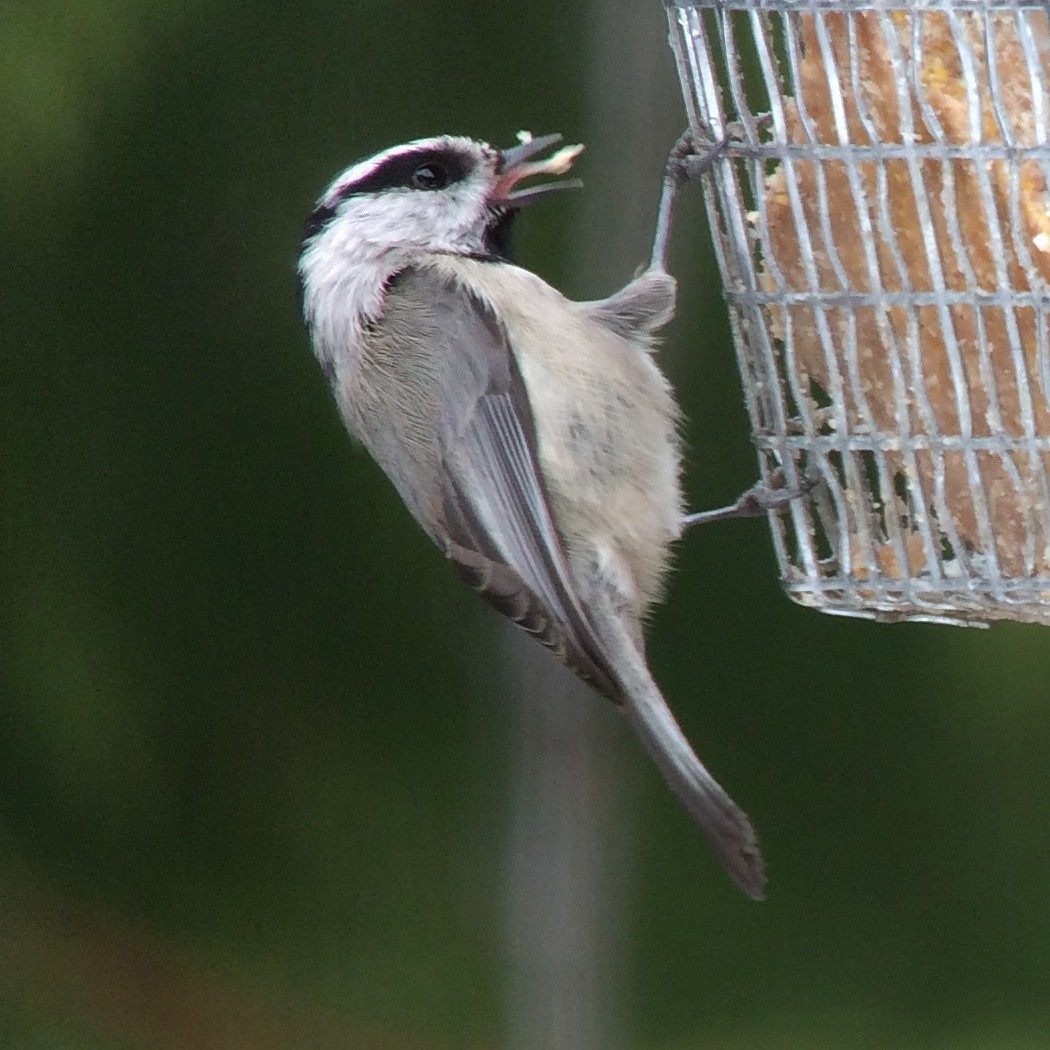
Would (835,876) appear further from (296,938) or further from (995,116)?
(995,116)

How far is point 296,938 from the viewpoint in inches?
117

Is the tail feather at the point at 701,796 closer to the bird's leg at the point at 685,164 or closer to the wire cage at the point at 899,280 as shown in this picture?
the wire cage at the point at 899,280

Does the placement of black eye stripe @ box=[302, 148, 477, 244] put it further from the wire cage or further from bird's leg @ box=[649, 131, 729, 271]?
the wire cage

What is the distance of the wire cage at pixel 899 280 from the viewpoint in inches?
58.9

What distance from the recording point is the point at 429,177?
2.11 metres

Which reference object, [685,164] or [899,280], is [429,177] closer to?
[685,164]

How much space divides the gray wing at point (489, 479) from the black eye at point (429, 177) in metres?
0.11

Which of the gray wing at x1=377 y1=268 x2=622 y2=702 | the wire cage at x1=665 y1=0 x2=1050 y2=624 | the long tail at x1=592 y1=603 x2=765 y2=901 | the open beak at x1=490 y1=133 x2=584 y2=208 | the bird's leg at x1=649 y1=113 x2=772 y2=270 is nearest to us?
the wire cage at x1=665 y1=0 x2=1050 y2=624

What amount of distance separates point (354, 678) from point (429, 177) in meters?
1.08

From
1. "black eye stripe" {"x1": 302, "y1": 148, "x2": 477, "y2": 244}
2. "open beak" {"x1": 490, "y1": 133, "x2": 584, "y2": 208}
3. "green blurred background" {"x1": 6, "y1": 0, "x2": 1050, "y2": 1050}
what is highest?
"black eye stripe" {"x1": 302, "y1": 148, "x2": 477, "y2": 244}

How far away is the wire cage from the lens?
1495mm

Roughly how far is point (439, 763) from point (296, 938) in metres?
0.38

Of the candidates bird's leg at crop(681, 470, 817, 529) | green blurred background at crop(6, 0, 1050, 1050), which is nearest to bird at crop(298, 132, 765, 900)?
bird's leg at crop(681, 470, 817, 529)

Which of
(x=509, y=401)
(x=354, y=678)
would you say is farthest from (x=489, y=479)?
(x=354, y=678)
